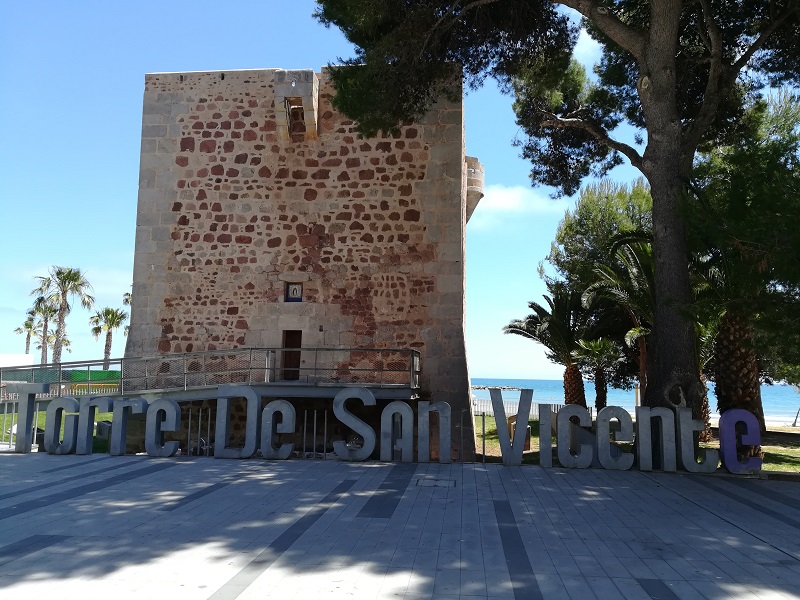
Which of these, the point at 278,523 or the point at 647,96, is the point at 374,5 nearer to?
the point at 647,96

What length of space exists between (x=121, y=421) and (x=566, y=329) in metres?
12.2

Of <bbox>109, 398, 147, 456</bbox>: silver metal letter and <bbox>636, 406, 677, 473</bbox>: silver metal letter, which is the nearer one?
<bbox>636, 406, 677, 473</bbox>: silver metal letter

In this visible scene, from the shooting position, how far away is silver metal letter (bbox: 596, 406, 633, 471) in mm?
8664

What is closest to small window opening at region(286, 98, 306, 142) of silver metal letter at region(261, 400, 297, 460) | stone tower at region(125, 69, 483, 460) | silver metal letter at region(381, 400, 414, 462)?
stone tower at region(125, 69, 483, 460)

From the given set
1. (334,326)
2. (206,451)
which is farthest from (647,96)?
(206,451)

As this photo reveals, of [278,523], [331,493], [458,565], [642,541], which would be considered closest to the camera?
[458,565]

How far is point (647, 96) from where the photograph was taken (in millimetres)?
9859

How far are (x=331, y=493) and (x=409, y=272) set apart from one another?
19.8ft

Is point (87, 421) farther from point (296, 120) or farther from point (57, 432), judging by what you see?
point (296, 120)

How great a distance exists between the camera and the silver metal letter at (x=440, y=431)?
9.00 metres

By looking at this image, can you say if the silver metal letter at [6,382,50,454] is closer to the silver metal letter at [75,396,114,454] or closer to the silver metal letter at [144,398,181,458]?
the silver metal letter at [75,396,114,454]

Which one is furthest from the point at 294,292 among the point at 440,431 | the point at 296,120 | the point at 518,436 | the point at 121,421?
the point at 518,436

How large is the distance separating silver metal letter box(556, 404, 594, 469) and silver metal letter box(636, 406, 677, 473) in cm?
64

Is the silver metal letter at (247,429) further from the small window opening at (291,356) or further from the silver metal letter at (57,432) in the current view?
the small window opening at (291,356)
